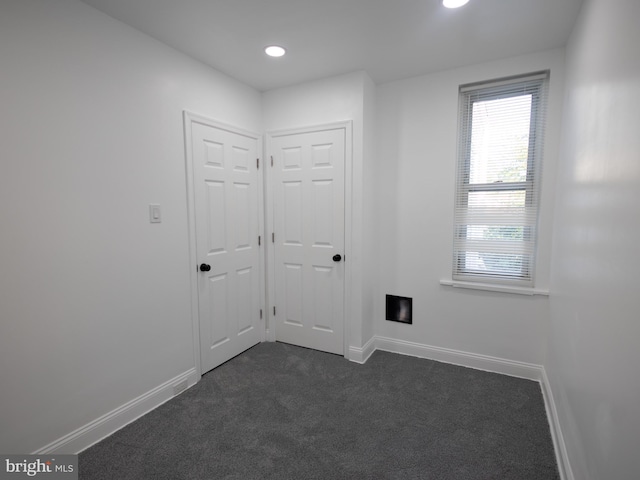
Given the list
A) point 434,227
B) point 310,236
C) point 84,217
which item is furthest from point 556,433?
point 84,217

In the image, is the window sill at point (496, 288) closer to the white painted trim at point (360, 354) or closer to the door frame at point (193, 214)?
the white painted trim at point (360, 354)

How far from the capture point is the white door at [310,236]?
295 centimetres

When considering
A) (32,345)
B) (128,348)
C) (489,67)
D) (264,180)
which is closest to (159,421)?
(128,348)

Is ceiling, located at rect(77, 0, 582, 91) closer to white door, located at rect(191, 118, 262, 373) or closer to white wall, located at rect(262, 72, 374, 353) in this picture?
white wall, located at rect(262, 72, 374, 353)

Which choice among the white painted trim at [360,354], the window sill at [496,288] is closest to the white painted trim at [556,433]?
the window sill at [496,288]

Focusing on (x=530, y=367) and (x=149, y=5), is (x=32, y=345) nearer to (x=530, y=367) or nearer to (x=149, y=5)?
(x=149, y=5)

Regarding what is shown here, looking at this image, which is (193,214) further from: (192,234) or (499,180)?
(499,180)

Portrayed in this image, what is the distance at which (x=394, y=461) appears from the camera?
1777 millimetres

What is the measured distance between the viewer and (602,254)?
50.3 inches

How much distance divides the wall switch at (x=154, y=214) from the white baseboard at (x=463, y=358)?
2.22m

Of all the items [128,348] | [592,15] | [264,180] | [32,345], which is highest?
[592,15]

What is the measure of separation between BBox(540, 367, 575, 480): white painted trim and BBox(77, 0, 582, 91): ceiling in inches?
94.9

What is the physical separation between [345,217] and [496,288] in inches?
54.2

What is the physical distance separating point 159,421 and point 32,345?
0.89 meters
